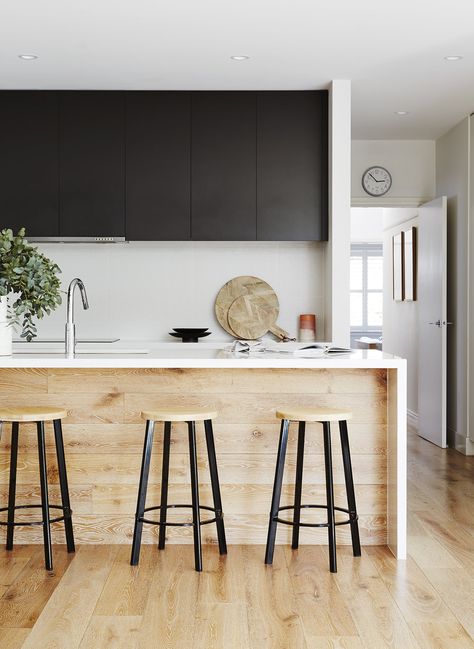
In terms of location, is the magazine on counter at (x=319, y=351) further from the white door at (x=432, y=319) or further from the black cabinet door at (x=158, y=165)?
the white door at (x=432, y=319)

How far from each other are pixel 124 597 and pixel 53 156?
3.41 meters

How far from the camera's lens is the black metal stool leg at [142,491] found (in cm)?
358

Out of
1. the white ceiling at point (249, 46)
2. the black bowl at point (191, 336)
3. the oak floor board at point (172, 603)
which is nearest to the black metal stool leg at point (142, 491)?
the oak floor board at point (172, 603)

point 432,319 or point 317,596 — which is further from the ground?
point 432,319

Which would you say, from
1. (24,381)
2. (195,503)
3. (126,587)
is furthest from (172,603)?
(24,381)

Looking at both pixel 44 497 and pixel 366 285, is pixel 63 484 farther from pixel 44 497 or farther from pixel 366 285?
pixel 366 285

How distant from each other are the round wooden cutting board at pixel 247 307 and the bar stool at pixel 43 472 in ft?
7.79

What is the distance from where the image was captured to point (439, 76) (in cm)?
527

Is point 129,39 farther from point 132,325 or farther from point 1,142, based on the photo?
point 132,325

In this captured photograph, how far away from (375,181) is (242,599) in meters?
4.79

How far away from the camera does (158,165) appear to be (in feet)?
18.6

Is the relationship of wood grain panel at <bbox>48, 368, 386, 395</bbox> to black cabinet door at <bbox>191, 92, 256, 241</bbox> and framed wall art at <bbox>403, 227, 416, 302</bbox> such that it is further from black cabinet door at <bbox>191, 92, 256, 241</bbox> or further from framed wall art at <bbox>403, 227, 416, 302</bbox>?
framed wall art at <bbox>403, 227, 416, 302</bbox>

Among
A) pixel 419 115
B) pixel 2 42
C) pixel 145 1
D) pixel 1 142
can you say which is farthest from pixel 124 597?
pixel 419 115

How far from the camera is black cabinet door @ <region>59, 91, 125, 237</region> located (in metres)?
5.64
